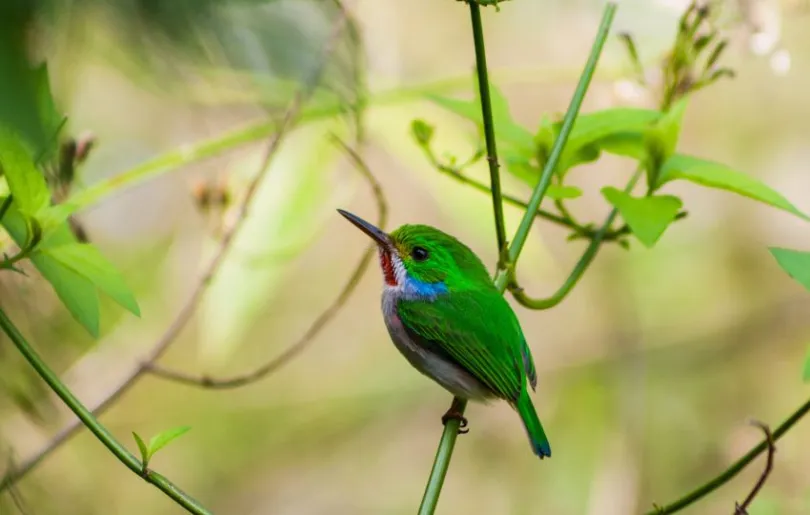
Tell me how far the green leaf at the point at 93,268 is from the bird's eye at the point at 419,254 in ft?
2.63

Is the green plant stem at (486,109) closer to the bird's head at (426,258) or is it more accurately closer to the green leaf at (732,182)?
the green leaf at (732,182)

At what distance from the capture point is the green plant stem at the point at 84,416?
0.82m

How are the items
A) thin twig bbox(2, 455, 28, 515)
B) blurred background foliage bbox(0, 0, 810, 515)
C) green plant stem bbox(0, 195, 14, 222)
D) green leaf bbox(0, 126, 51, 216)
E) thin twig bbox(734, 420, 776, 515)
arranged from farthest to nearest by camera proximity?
blurred background foliage bbox(0, 0, 810, 515), thin twig bbox(2, 455, 28, 515), thin twig bbox(734, 420, 776, 515), green plant stem bbox(0, 195, 14, 222), green leaf bbox(0, 126, 51, 216)

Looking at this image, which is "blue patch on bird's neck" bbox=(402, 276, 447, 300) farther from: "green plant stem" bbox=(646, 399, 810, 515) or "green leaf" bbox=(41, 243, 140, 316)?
"green leaf" bbox=(41, 243, 140, 316)

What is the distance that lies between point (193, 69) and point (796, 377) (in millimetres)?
3229

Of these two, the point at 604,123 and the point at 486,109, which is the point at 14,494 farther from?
the point at 604,123

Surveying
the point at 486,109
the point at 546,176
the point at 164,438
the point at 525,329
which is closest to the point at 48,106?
the point at 164,438

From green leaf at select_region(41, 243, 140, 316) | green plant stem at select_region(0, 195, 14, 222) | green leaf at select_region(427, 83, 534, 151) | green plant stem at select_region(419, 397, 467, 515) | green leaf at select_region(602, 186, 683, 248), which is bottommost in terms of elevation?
green plant stem at select_region(419, 397, 467, 515)

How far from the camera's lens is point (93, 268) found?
884mm

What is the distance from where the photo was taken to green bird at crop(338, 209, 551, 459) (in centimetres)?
146

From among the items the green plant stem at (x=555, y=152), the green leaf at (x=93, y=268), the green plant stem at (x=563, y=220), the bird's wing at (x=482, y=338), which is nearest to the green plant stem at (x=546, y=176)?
the green plant stem at (x=555, y=152)

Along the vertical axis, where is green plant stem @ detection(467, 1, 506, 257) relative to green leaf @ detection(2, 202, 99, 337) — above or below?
above

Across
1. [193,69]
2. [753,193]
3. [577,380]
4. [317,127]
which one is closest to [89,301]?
[193,69]

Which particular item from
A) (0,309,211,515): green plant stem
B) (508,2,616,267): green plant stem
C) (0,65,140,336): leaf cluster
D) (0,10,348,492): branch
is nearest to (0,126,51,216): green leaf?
(0,65,140,336): leaf cluster
